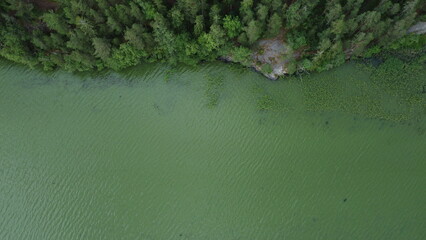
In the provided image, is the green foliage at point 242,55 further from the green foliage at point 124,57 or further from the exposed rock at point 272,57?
the green foliage at point 124,57

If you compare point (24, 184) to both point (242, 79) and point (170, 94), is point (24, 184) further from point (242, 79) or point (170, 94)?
point (242, 79)

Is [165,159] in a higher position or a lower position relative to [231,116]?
lower

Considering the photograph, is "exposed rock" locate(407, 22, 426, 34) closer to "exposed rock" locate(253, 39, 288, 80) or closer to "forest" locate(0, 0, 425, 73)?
"forest" locate(0, 0, 425, 73)

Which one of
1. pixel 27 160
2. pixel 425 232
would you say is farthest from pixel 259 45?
pixel 27 160

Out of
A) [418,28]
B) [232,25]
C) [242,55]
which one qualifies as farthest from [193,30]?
[418,28]

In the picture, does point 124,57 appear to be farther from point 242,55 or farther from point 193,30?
point 242,55

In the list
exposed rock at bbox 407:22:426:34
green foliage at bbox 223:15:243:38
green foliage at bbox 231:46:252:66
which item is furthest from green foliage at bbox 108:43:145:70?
exposed rock at bbox 407:22:426:34

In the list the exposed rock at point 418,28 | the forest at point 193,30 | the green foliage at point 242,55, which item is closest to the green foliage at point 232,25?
the forest at point 193,30
